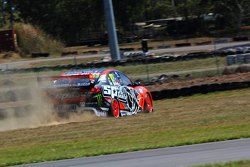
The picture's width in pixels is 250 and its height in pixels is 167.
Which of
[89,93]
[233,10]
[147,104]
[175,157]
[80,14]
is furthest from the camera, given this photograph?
[80,14]

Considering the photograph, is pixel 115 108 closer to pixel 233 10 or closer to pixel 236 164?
pixel 236 164

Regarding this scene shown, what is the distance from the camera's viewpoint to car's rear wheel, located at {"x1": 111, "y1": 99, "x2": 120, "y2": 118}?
17.9 metres

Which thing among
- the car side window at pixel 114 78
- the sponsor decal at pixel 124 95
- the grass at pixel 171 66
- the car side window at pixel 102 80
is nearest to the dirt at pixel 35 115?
the sponsor decal at pixel 124 95

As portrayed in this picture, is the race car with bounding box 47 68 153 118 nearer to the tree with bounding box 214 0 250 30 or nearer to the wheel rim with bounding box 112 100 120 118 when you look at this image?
the wheel rim with bounding box 112 100 120 118

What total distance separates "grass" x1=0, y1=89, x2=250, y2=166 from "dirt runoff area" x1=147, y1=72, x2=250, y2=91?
6.35 metres

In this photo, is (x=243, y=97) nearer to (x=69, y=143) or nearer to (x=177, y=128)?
(x=177, y=128)

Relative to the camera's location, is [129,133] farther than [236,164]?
Yes

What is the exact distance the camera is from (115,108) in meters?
18.1

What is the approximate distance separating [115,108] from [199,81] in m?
10.6

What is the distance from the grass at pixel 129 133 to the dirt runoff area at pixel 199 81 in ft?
20.8

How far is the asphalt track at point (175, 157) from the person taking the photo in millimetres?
9930

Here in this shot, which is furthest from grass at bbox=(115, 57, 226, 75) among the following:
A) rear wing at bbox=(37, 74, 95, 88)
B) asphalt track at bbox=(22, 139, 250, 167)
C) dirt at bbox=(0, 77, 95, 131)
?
asphalt track at bbox=(22, 139, 250, 167)

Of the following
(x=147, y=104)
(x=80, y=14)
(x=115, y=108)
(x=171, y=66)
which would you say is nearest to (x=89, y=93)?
(x=115, y=108)

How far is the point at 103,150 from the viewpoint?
12039 mm
